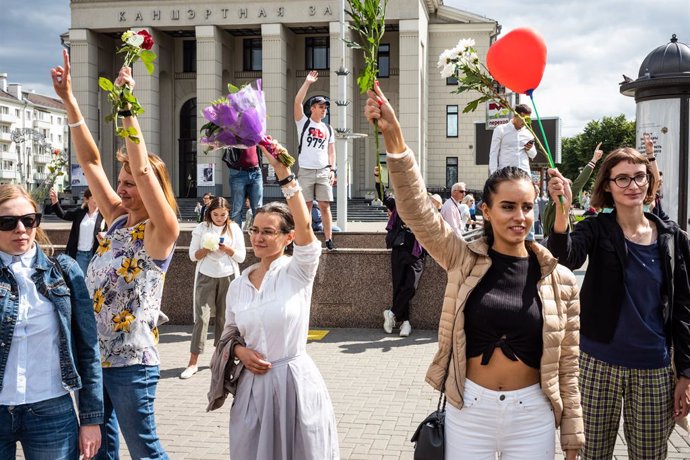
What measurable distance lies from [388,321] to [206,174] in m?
33.4

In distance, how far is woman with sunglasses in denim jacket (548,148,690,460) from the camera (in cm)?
373

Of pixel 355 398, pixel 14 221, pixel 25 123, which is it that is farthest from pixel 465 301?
pixel 25 123

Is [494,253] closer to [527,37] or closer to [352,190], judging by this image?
[527,37]

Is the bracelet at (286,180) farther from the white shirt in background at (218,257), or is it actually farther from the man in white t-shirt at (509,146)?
the man in white t-shirt at (509,146)

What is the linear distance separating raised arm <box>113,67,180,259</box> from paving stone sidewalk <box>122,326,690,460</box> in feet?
7.83

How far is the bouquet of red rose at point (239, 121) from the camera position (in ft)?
10.7

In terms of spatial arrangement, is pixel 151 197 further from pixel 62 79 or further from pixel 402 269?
pixel 402 269

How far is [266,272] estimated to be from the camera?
3775 mm

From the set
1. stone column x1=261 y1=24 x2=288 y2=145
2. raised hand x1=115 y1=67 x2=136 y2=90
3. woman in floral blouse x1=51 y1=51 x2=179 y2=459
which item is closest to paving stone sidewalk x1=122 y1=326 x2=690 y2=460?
woman in floral blouse x1=51 y1=51 x2=179 y2=459

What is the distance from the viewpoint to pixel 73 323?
3357mm

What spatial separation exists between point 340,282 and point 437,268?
152 centimetres

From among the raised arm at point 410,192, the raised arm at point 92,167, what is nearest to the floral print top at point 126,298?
the raised arm at point 92,167

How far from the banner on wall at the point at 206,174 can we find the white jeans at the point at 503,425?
39955 mm

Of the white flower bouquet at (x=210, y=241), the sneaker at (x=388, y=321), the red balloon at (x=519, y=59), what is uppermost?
the red balloon at (x=519, y=59)
